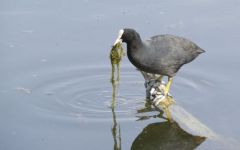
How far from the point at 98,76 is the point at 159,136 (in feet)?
5.29

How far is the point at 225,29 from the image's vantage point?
9.37 m

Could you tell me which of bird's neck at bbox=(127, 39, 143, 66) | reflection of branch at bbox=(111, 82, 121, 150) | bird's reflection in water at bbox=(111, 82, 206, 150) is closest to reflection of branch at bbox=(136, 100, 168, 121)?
bird's reflection in water at bbox=(111, 82, 206, 150)

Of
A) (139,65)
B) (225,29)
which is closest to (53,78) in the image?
(139,65)

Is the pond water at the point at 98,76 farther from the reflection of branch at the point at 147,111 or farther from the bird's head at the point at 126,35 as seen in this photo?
the bird's head at the point at 126,35

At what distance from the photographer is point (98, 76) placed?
8.26 metres

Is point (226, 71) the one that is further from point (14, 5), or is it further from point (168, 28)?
point (14, 5)

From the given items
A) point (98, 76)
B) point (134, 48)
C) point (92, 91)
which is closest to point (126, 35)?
point (134, 48)

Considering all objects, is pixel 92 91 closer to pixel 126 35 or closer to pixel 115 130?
pixel 115 130

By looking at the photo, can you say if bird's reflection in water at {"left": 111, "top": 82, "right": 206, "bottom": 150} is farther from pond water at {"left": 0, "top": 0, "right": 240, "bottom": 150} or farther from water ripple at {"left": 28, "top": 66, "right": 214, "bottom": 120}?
water ripple at {"left": 28, "top": 66, "right": 214, "bottom": 120}

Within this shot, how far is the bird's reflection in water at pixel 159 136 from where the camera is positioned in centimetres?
668

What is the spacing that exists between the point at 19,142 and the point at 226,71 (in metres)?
3.04

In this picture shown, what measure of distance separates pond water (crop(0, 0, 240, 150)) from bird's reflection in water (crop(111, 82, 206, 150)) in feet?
0.04

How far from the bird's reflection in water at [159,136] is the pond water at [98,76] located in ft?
0.04

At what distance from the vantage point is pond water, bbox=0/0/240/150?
6.98m
